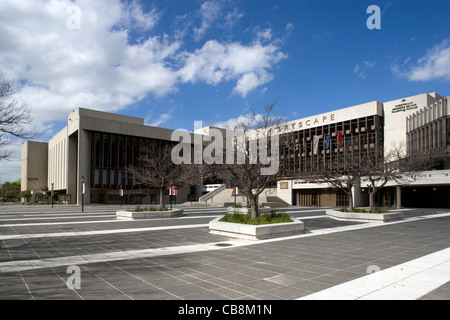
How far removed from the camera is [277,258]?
901cm

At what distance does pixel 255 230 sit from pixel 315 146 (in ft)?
143

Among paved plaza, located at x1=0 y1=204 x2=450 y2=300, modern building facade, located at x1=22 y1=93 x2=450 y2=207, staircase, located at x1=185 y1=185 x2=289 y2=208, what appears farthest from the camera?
staircase, located at x1=185 y1=185 x2=289 y2=208

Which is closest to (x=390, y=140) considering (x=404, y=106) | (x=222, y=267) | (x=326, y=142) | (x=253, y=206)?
(x=404, y=106)

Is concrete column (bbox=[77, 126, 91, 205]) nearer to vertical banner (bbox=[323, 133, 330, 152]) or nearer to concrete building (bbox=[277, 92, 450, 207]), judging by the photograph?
concrete building (bbox=[277, 92, 450, 207])

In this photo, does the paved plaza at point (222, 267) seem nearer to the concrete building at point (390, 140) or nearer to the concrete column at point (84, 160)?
the concrete building at point (390, 140)

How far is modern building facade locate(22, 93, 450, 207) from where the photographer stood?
40125 millimetres

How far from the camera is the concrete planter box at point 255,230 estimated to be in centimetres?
1247

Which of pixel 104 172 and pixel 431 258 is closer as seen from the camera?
pixel 431 258

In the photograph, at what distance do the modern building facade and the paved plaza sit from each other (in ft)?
92.6

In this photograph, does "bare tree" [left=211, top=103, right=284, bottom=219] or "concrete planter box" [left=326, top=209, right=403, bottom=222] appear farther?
"concrete planter box" [left=326, top=209, right=403, bottom=222]

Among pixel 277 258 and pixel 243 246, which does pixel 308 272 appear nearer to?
pixel 277 258

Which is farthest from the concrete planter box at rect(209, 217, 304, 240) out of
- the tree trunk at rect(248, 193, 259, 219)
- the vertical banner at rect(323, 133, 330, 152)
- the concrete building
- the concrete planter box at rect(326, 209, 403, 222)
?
the vertical banner at rect(323, 133, 330, 152)
